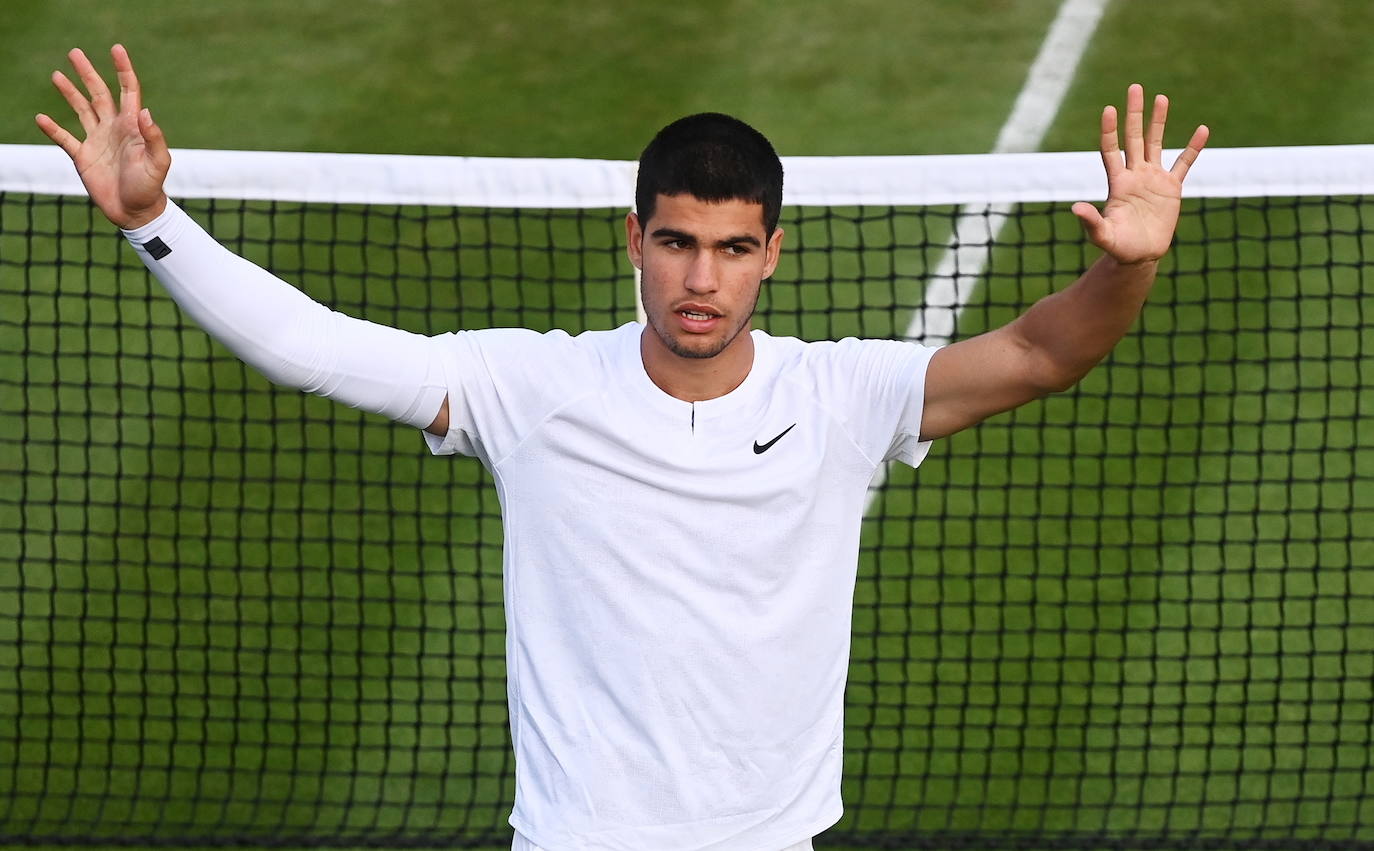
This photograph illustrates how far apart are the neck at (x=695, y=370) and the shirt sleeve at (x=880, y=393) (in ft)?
0.76

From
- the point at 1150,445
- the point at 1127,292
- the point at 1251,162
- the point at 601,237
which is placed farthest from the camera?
the point at 601,237

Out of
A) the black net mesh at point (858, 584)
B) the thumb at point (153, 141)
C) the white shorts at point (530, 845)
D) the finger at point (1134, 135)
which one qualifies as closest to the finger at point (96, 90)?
the thumb at point (153, 141)

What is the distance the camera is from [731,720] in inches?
162

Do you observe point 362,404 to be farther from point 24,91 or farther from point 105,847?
point 24,91

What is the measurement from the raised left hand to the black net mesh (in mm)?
3553

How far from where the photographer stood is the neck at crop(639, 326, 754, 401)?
4.17m

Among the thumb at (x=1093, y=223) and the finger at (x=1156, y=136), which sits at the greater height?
the finger at (x=1156, y=136)

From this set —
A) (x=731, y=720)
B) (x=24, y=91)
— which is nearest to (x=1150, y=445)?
(x=731, y=720)

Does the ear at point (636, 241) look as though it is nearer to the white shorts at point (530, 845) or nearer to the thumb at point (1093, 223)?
the thumb at point (1093, 223)

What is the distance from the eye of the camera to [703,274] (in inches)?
156

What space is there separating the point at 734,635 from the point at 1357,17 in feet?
34.4

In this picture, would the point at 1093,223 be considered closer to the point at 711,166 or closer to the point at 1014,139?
the point at 711,166

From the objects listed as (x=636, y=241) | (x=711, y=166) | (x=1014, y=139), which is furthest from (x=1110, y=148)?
(x=1014, y=139)

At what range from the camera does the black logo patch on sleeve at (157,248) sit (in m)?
3.87
